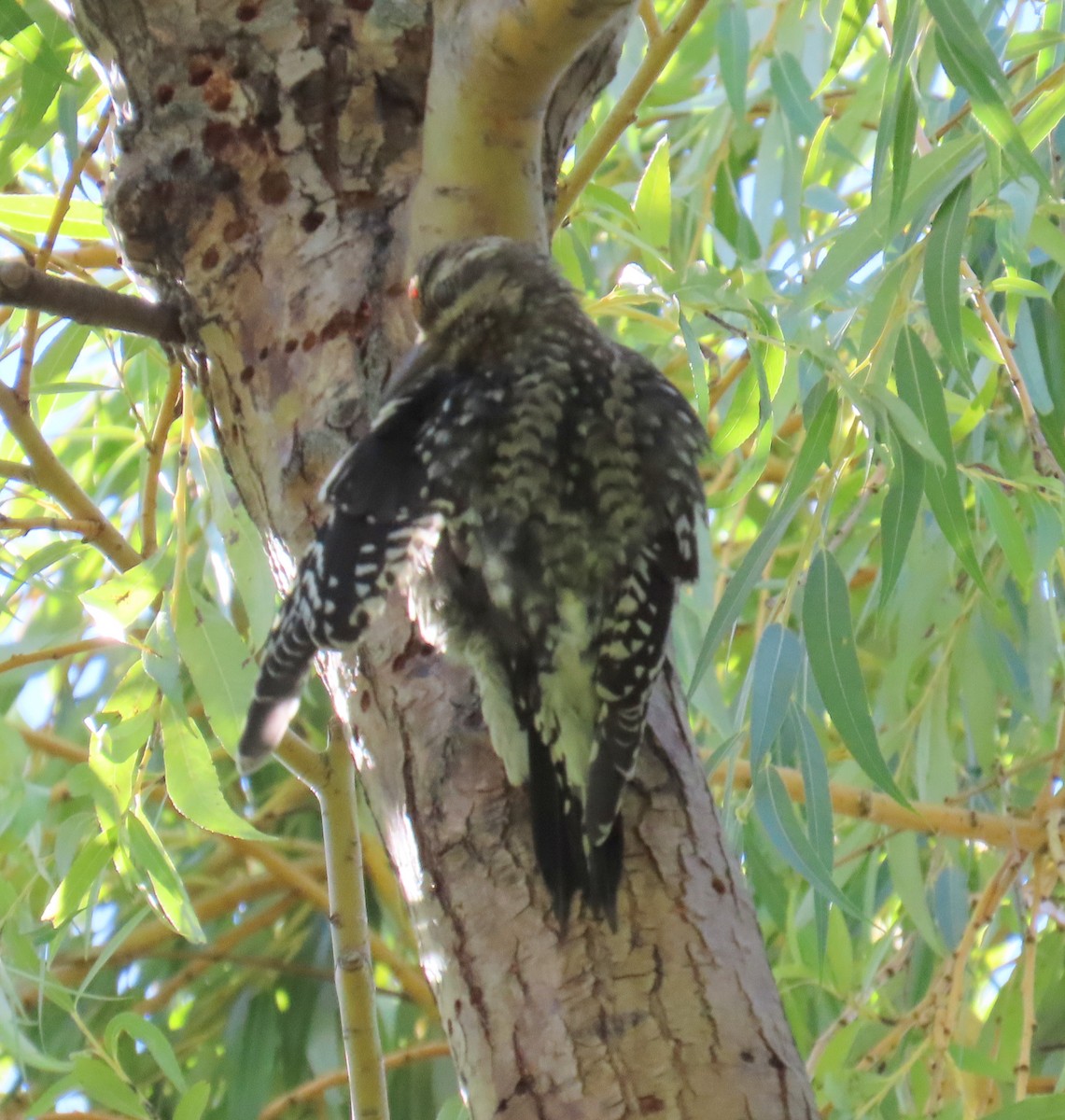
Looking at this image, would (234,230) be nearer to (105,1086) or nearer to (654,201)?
(654,201)

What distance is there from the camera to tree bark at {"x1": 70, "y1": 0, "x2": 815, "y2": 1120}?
40.3 inches

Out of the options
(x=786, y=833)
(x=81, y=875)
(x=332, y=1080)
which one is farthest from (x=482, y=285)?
(x=332, y=1080)

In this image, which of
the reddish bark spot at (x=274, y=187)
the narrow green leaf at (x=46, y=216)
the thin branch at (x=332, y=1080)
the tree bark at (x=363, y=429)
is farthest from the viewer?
the thin branch at (x=332, y=1080)

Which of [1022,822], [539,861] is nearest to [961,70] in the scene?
[539,861]

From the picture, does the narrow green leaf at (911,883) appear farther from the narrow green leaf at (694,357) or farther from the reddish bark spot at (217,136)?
the reddish bark spot at (217,136)

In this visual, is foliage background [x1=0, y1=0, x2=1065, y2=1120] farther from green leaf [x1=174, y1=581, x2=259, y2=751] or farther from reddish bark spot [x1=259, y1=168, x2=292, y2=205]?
reddish bark spot [x1=259, y1=168, x2=292, y2=205]

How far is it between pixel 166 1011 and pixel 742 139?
5.79ft

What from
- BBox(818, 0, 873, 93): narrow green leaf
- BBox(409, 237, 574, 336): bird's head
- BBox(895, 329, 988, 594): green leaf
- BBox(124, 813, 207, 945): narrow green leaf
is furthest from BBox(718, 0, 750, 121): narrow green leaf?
BBox(124, 813, 207, 945): narrow green leaf

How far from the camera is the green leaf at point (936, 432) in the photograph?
52.5 inches

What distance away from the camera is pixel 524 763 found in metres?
1.17

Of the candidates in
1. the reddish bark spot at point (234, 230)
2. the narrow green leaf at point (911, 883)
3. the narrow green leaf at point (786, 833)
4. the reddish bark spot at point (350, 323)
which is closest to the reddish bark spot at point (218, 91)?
the reddish bark spot at point (234, 230)

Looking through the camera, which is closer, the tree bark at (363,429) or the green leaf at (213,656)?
the tree bark at (363,429)

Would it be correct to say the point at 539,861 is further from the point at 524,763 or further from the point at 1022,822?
the point at 1022,822

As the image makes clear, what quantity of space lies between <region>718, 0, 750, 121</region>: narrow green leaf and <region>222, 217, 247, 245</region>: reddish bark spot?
0.66 metres
